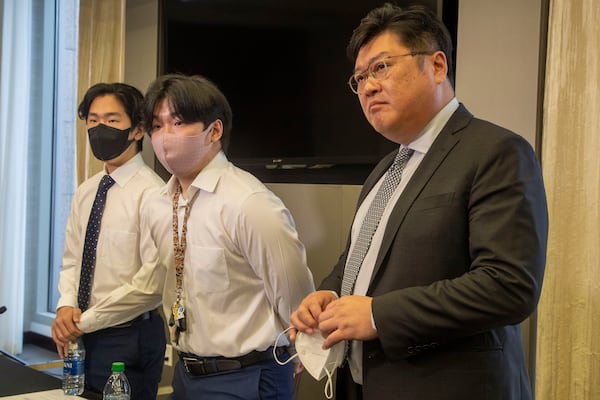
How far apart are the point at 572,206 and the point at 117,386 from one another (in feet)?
4.60

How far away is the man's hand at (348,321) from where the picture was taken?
4.06 feet

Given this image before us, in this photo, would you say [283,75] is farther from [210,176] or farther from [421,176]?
[421,176]

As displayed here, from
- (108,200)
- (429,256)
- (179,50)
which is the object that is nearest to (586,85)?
(429,256)

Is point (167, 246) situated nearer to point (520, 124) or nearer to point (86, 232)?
point (86, 232)

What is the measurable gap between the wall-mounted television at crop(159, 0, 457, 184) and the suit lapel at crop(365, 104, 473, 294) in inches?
39.0

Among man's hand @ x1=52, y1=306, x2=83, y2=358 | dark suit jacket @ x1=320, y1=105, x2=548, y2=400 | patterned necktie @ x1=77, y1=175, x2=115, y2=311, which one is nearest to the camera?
dark suit jacket @ x1=320, y1=105, x2=548, y2=400

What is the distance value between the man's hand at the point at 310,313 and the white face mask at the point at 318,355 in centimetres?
2

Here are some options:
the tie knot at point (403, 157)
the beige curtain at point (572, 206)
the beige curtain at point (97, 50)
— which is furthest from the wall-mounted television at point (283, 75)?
the tie knot at point (403, 157)

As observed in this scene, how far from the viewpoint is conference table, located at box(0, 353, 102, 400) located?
1.92 m

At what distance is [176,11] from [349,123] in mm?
1370

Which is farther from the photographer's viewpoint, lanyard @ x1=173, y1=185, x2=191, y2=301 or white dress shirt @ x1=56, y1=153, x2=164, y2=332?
white dress shirt @ x1=56, y1=153, x2=164, y2=332

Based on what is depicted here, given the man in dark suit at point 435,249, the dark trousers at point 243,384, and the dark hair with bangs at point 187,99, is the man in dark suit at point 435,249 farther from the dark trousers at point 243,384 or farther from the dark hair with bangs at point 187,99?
the dark hair with bangs at point 187,99

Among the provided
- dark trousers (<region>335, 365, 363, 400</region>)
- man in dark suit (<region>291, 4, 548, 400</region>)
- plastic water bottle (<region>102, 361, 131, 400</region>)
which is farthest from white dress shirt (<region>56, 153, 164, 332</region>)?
man in dark suit (<region>291, 4, 548, 400</region>)

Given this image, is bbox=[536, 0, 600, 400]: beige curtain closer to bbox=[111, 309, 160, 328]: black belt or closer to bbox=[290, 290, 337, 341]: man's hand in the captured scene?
bbox=[290, 290, 337, 341]: man's hand
